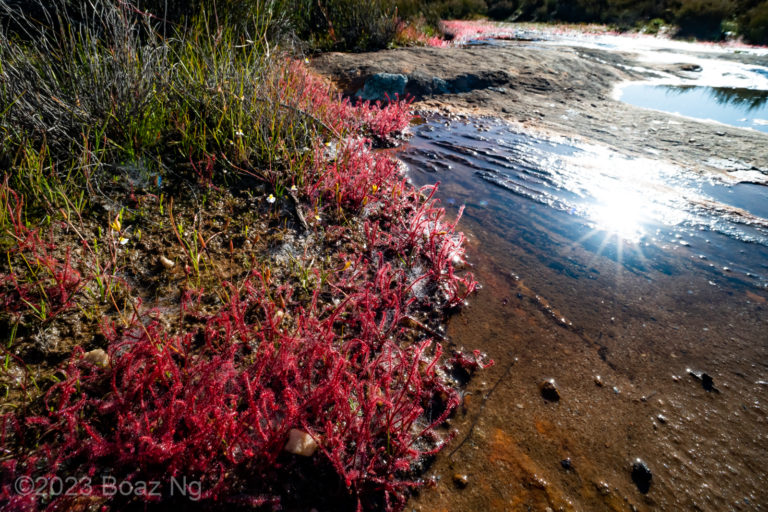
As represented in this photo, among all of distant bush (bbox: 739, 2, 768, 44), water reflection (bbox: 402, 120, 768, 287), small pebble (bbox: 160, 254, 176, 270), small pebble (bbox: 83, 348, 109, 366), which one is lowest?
small pebble (bbox: 83, 348, 109, 366)

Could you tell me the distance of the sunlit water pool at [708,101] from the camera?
7.95 m

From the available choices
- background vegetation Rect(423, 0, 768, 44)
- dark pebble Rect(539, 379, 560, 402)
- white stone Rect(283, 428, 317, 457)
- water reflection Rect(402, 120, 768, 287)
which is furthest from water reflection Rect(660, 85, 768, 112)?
white stone Rect(283, 428, 317, 457)

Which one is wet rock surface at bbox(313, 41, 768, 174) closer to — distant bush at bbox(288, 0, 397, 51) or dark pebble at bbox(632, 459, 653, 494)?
distant bush at bbox(288, 0, 397, 51)

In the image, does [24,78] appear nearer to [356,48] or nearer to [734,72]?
[356,48]

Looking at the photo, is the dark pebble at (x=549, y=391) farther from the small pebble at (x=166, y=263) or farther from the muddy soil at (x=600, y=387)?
the small pebble at (x=166, y=263)

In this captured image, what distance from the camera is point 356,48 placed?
9.16m

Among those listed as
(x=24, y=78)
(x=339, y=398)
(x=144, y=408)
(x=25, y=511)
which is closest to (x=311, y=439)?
(x=339, y=398)

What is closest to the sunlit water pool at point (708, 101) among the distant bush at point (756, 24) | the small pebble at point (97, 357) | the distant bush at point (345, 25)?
the distant bush at point (345, 25)

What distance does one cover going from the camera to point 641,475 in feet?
6.05

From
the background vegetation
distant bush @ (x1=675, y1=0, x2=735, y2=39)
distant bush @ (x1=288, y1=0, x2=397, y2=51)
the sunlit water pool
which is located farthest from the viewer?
distant bush @ (x1=675, y1=0, x2=735, y2=39)

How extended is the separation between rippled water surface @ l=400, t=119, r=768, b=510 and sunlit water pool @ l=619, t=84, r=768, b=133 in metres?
4.70

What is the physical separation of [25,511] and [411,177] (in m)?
4.31

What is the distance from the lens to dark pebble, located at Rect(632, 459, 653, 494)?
180 centimetres

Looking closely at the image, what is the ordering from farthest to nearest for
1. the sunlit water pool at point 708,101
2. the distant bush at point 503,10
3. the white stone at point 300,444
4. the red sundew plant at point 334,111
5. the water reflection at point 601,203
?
the distant bush at point 503,10 < the sunlit water pool at point 708,101 < the red sundew plant at point 334,111 < the water reflection at point 601,203 < the white stone at point 300,444
